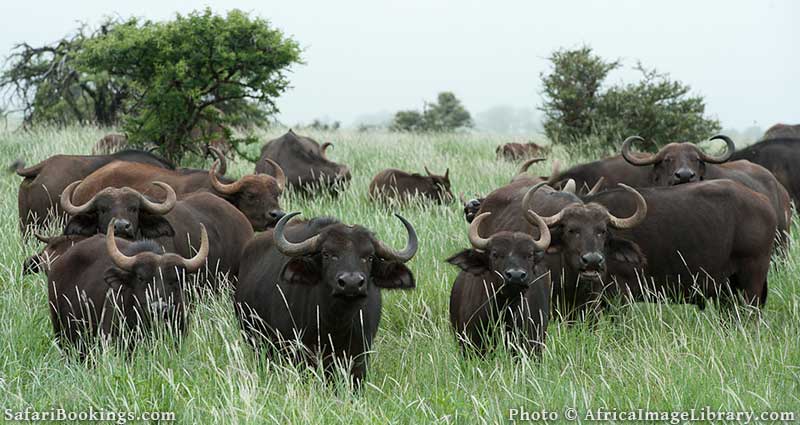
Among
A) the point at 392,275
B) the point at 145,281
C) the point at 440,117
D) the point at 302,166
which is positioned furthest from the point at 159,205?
the point at 440,117

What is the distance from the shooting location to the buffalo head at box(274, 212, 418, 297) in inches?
240

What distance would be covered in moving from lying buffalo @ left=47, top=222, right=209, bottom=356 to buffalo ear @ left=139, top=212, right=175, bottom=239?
1475 millimetres

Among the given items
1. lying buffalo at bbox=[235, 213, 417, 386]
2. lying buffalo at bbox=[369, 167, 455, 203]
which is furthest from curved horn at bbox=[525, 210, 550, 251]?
lying buffalo at bbox=[369, 167, 455, 203]

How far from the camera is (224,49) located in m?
16.2

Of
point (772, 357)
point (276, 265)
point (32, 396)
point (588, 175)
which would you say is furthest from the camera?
point (588, 175)

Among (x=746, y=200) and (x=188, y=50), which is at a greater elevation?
(x=188, y=50)

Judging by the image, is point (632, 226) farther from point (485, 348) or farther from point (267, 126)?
point (267, 126)

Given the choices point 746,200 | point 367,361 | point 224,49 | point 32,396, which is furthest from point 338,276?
point 224,49

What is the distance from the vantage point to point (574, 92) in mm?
21094

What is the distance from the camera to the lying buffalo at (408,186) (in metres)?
14.7

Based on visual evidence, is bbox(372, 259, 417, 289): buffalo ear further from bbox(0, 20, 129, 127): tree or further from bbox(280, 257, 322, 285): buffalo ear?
bbox(0, 20, 129, 127): tree

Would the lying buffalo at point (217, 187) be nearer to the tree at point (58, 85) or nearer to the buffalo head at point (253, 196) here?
the buffalo head at point (253, 196)

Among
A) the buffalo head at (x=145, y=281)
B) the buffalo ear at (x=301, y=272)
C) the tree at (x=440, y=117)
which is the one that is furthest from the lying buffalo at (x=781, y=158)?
the tree at (x=440, y=117)

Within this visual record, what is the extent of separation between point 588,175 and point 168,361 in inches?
270
